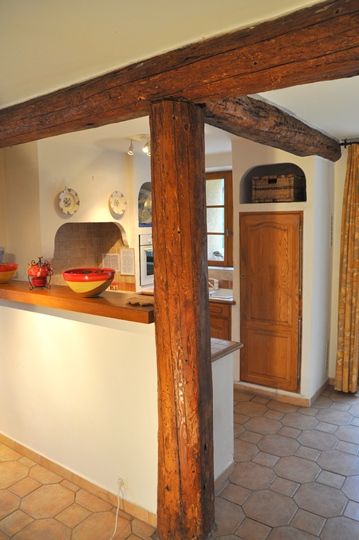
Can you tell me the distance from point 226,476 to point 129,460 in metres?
0.74

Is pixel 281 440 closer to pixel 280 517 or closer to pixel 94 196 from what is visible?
pixel 280 517

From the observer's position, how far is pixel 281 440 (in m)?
3.36

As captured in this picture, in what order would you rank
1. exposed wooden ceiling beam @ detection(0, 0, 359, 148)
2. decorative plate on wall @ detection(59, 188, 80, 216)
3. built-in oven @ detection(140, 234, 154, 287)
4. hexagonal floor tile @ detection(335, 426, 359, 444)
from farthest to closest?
1. built-in oven @ detection(140, 234, 154, 287)
2. decorative plate on wall @ detection(59, 188, 80, 216)
3. hexagonal floor tile @ detection(335, 426, 359, 444)
4. exposed wooden ceiling beam @ detection(0, 0, 359, 148)

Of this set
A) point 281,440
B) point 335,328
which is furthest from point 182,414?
point 335,328

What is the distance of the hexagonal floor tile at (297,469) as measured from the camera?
290cm

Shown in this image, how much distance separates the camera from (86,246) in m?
5.00

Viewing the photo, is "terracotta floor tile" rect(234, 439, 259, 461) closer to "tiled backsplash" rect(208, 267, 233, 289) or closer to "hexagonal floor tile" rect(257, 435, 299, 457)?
"hexagonal floor tile" rect(257, 435, 299, 457)

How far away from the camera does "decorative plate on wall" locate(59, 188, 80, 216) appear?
13.1ft

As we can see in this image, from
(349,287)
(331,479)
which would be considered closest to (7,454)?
(331,479)

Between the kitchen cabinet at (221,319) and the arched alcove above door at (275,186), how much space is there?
3.34 feet

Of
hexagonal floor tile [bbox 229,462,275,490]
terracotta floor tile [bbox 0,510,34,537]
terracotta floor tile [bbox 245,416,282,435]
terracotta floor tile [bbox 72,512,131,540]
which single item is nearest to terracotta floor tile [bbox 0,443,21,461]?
terracotta floor tile [bbox 0,510,34,537]

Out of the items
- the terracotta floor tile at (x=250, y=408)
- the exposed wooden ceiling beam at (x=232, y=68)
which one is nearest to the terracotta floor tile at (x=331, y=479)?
the terracotta floor tile at (x=250, y=408)

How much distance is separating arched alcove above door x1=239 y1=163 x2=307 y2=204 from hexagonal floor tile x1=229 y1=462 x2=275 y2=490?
2.18 meters

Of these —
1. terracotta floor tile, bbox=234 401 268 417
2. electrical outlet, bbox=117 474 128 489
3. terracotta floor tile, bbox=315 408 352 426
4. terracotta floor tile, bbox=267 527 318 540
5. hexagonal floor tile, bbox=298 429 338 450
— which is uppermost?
electrical outlet, bbox=117 474 128 489
